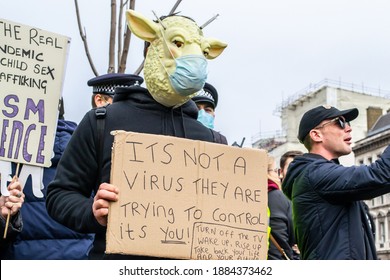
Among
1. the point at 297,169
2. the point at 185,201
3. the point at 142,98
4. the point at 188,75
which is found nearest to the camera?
the point at 185,201

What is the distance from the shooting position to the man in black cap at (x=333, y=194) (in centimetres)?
405

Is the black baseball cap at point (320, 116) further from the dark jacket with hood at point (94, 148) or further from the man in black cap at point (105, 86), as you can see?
the dark jacket with hood at point (94, 148)

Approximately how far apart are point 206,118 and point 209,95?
48 centimetres

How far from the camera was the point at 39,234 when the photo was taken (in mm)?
4520

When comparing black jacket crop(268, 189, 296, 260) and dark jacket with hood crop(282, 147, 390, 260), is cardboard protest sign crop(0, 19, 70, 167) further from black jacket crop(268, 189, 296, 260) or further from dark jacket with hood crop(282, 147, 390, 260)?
black jacket crop(268, 189, 296, 260)

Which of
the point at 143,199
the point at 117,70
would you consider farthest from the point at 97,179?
the point at 117,70

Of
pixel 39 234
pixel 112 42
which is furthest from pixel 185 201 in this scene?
pixel 112 42

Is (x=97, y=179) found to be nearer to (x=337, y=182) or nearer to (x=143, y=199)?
(x=143, y=199)

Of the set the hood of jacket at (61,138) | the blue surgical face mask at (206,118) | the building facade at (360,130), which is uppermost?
the building facade at (360,130)

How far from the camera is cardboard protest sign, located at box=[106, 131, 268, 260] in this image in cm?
288

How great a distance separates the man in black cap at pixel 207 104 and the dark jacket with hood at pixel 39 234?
1.16m

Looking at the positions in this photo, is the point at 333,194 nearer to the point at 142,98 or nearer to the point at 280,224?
the point at 142,98

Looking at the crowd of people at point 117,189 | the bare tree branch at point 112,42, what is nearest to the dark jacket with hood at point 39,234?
the crowd of people at point 117,189

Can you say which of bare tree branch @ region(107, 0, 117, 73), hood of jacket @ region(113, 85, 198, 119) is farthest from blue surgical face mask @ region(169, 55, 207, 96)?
bare tree branch @ region(107, 0, 117, 73)
